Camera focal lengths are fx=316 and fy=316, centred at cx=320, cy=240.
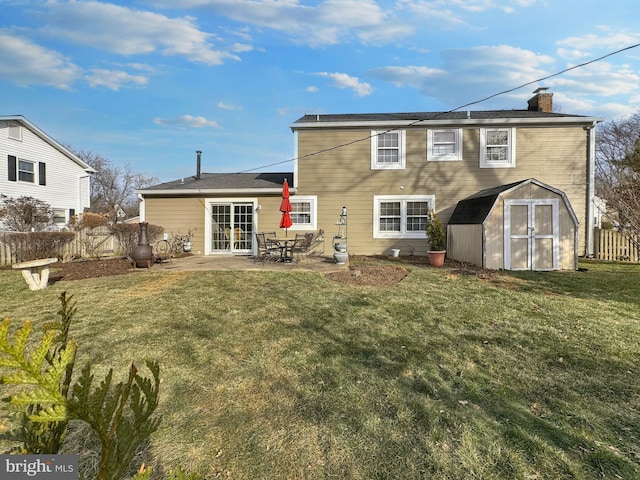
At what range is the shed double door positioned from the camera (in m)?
9.28

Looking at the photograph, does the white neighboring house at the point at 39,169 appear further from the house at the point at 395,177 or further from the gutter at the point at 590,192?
the gutter at the point at 590,192

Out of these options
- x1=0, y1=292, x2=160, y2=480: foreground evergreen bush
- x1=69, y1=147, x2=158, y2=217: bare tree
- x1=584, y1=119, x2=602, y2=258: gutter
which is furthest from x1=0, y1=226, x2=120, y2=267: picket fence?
x1=69, y1=147, x2=158, y2=217: bare tree

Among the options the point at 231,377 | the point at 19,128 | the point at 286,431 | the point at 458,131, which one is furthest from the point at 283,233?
the point at 19,128

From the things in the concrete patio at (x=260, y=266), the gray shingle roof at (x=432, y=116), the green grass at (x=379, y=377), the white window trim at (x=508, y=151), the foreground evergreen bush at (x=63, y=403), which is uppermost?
the gray shingle roof at (x=432, y=116)

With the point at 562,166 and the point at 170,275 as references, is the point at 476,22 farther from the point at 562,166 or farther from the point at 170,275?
the point at 170,275

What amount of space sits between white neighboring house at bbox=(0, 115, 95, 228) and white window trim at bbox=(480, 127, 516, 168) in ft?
71.0

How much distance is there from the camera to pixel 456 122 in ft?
40.3

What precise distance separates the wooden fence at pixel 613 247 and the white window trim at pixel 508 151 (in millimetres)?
4100

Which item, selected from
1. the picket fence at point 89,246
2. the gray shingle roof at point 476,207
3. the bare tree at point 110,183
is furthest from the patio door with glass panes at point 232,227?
the bare tree at point 110,183

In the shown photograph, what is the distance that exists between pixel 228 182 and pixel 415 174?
8.02m

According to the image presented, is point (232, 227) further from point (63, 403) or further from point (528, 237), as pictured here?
point (63, 403)

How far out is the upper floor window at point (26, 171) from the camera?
57.7 ft

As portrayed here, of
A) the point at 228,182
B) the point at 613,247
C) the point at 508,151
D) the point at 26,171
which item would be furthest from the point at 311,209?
the point at 26,171

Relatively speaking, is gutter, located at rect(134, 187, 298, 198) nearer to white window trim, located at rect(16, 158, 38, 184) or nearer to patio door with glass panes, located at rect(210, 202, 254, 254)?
patio door with glass panes, located at rect(210, 202, 254, 254)
